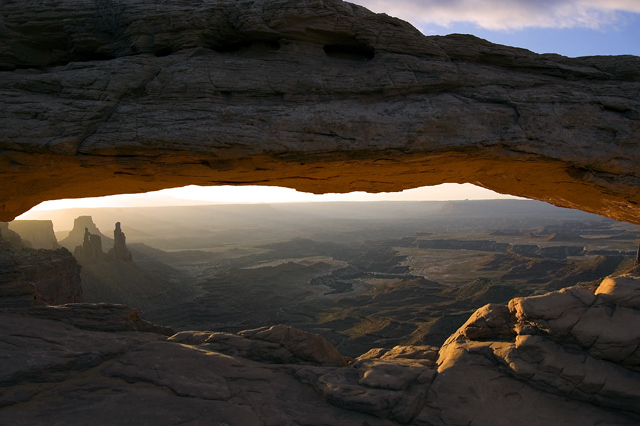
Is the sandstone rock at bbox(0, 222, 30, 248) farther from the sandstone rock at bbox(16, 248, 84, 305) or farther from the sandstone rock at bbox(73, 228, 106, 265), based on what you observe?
the sandstone rock at bbox(16, 248, 84, 305)

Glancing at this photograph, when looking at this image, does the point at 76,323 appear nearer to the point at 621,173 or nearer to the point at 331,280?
the point at 621,173

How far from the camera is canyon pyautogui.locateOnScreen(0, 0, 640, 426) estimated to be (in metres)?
8.46

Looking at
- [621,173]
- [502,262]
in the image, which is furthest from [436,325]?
[502,262]

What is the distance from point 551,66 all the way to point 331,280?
5065 centimetres

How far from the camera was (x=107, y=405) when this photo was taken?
7406 millimetres

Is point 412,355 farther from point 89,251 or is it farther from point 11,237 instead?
point 89,251

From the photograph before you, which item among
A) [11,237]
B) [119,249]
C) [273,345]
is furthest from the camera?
[119,249]

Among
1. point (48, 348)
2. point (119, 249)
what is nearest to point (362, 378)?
point (48, 348)

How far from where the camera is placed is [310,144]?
10.3 metres

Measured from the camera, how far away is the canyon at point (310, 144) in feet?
27.8

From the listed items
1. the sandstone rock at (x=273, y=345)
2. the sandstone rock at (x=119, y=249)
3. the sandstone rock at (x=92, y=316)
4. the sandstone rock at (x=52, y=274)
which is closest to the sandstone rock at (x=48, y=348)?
the sandstone rock at (x=92, y=316)

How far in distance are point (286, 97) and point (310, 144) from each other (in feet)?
4.85

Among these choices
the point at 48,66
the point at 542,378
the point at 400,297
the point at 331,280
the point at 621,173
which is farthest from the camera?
the point at 331,280

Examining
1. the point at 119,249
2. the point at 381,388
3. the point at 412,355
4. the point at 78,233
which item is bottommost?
the point at 119,249
